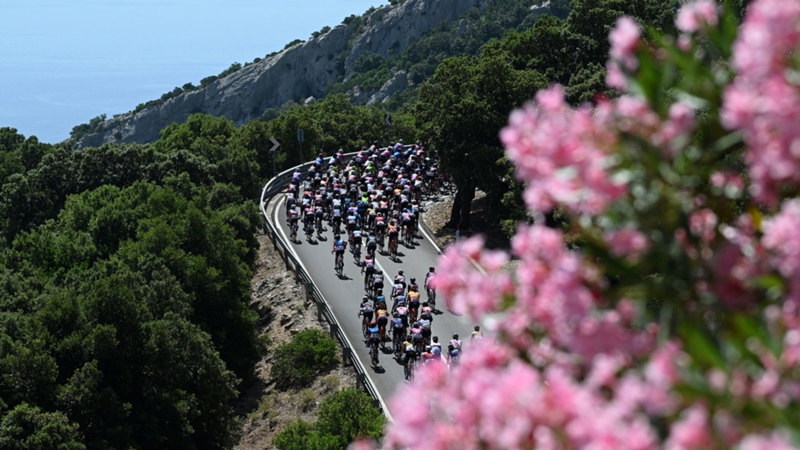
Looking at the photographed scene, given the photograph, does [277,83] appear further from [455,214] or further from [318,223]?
[318,223]

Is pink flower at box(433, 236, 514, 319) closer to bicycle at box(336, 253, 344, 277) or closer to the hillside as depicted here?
bicycle at box(336, 253, 344, 277)

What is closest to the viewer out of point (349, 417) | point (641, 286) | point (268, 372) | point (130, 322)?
point (641, 286)

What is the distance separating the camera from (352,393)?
26.3 metres

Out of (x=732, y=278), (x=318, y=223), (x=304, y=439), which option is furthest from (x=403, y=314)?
(x=732, y=278)

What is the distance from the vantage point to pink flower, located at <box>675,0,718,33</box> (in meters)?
4.41

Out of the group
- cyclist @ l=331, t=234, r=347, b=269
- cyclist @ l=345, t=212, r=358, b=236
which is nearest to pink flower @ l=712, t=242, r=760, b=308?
cyclist @ l=331, t=234, r=347, b=269

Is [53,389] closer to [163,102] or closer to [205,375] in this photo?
[205,375]

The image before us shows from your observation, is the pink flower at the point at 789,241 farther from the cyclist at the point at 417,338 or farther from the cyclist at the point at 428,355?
the cyclist at the point at 417,338

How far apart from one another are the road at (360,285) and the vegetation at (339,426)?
219 cm

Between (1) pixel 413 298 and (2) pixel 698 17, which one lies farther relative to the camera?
(1) pixel 413 298

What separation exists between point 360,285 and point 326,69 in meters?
150

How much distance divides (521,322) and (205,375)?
26.2 meters

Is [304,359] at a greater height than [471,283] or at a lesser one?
lesser

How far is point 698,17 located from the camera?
175 inches
